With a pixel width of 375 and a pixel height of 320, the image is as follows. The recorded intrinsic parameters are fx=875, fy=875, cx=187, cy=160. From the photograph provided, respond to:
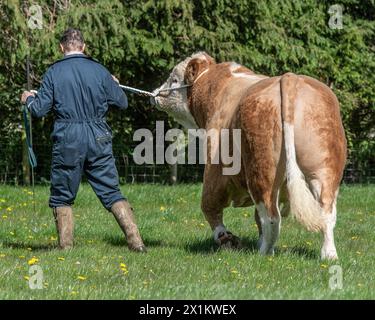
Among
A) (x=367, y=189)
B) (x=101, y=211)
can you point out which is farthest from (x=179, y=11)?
(x=101, y=211)

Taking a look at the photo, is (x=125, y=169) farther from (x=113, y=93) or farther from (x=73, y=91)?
(x=73, y=91)

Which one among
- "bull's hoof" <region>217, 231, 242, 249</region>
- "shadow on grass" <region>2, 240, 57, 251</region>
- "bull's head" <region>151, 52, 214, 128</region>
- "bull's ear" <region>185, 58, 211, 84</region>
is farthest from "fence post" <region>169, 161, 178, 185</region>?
"bull's hoof" <region>217, 231, 242, 249</region>

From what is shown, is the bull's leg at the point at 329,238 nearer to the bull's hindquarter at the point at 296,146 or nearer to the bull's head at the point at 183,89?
the bull's hindquarter at the point at 296,146

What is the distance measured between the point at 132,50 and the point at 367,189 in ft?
15.6

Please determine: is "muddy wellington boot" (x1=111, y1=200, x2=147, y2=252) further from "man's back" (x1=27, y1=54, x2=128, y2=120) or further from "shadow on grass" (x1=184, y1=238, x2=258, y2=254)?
"man's back" (x1=27, y1=54, x2=128, y2=120)

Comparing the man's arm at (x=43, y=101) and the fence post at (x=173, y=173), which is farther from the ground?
the man's arm at (x=43, y=101)

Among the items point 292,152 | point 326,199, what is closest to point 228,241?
point 326,199

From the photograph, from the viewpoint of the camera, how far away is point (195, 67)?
360 inches

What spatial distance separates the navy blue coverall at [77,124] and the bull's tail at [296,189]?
1.76m

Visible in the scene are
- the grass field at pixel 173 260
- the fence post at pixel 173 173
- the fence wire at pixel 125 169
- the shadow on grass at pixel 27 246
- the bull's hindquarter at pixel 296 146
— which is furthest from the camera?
the fence post at pixel 173 173

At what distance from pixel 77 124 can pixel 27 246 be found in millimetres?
1507

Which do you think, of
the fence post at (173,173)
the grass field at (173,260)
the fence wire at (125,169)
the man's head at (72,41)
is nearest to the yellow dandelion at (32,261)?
the grass field at (173,260)

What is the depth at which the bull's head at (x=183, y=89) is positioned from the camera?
9.14 meters

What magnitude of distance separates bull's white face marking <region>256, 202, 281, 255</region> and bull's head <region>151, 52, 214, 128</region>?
6.42 feet
